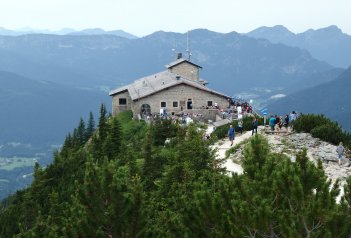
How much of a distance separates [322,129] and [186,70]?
46811mm

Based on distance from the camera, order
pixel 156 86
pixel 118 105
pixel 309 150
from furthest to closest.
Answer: pixel 118 105
pixel 156 86
pixel 309 150

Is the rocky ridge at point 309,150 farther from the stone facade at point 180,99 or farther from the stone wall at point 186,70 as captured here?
the stone wall at point 186,70

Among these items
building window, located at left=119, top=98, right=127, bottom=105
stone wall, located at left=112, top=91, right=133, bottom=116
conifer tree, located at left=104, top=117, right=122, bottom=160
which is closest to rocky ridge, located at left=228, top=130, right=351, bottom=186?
conifer tree, located at left=104, top=117, right=122, bottom=160

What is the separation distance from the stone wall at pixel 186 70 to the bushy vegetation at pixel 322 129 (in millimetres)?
42826

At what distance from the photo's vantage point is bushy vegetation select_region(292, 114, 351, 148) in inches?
1362

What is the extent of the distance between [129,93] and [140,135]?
16.0m

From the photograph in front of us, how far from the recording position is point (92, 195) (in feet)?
58.7

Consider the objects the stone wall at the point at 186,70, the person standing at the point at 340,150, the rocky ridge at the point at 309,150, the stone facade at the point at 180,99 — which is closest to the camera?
the rocky ridge at the point at 309,150

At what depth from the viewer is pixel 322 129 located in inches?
1368

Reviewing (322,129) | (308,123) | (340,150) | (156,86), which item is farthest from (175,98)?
(340,150)

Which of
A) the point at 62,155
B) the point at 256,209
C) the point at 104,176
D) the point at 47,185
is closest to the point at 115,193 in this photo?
the point at 104,176

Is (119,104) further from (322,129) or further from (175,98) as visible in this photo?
(322,129)

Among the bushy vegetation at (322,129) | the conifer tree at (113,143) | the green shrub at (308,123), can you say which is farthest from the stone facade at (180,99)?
the green shrub at (308,123)

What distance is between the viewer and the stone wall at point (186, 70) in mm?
80125
